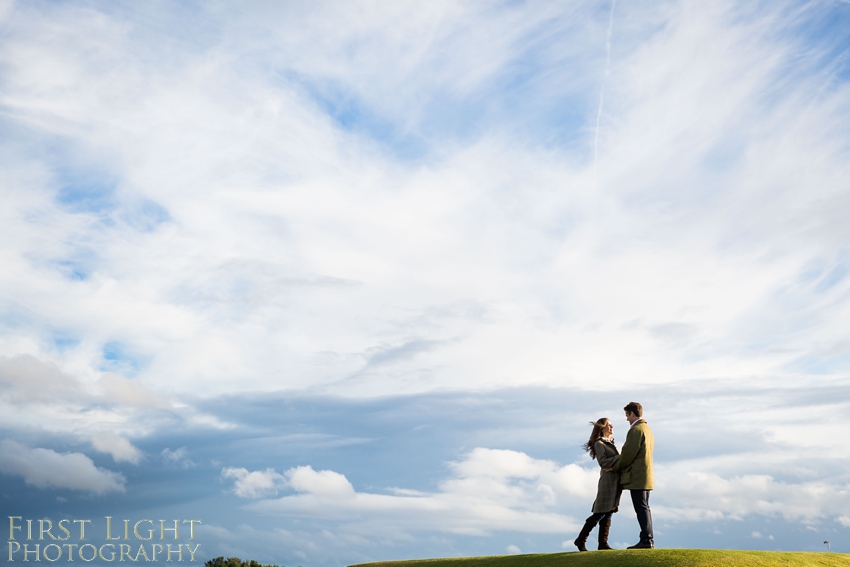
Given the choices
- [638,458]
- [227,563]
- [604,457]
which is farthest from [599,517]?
[227,563]

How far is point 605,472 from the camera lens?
24000 millimetres

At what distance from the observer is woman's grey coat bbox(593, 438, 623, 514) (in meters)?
23.9

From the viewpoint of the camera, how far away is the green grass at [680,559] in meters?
22.6

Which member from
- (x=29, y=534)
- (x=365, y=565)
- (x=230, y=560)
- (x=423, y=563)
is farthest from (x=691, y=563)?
(x=230, y=560)

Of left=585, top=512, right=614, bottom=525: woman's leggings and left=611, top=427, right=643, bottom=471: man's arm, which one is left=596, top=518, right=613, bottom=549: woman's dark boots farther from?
left=611, top=427, right=643, bottom=471: man's arm

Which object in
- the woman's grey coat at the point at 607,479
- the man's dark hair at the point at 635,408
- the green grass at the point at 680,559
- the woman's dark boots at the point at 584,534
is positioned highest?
the man's dark hair at the point at 635,408

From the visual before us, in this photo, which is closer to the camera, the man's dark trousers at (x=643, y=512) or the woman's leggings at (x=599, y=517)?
the man's dark trousers at (x=643, y=512)

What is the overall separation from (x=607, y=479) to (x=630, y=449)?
1.42m

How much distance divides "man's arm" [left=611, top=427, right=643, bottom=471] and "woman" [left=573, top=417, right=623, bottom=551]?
0.29 m

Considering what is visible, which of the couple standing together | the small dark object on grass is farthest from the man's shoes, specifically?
the small dark object on grass

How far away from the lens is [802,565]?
23688 millimetres

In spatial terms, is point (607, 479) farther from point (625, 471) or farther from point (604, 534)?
point (604, 534)

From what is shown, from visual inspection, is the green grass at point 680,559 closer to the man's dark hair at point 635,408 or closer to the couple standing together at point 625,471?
the couple standing together at point 625,471

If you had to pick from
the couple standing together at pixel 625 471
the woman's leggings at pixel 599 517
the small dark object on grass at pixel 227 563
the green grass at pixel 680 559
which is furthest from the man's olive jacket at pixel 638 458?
the small dark object on grass at pixel 227 563
